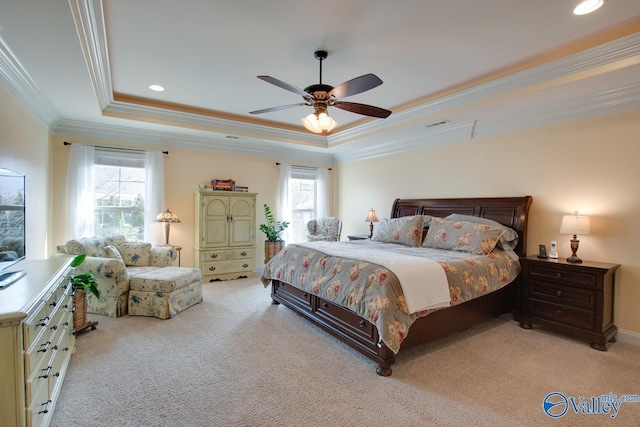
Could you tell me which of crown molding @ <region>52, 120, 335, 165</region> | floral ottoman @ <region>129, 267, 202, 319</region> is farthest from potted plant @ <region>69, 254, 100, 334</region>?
crown molding @ <region>52, 120, 335, 165</region>

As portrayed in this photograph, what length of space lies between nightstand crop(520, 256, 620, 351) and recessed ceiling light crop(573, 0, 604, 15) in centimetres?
216

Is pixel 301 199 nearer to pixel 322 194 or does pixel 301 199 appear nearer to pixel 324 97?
pixel 322 194

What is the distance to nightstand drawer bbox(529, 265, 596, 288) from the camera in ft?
9.77

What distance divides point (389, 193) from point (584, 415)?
160 inches

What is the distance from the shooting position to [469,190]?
14.7ft

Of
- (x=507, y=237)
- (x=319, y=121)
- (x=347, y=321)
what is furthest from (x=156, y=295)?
(x=507, y=237)

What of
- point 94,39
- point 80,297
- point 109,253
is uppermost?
point 94,39

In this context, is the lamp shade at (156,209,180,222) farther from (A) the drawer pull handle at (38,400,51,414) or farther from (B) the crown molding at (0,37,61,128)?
(A) the drawer pull handle at (38,400,51,414)

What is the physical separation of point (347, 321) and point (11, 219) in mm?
2707

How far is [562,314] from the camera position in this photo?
10.3 feet

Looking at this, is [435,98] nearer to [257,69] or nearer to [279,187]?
[257,69]

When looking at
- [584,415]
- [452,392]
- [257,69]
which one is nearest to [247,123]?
[257,69]

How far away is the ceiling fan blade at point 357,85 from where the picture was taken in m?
2.34

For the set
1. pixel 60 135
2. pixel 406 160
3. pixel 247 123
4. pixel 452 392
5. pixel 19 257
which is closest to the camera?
pixel 452 392
